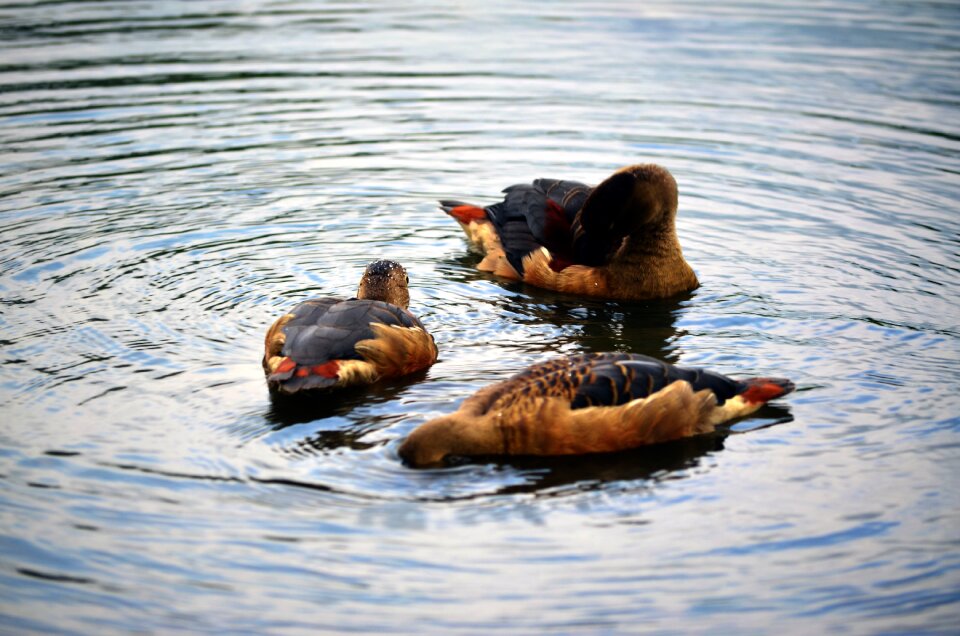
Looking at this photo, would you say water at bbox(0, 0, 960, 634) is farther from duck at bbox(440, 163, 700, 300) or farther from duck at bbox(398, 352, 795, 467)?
duck at bbox(440, 163, 700, 300)

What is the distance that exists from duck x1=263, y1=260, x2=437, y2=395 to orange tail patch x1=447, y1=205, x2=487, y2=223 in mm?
3649

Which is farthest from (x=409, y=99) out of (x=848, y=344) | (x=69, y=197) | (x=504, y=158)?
(x=848, y=344)

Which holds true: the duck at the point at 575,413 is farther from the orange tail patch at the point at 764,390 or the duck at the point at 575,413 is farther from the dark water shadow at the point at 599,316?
the dark water shadow at the point at 599,316

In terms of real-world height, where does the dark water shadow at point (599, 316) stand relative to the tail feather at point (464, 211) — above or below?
below

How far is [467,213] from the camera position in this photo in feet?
43.8

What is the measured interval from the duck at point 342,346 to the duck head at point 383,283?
62 cm

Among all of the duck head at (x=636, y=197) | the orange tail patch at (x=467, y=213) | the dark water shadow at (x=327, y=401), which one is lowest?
the dark water shadow at (x=327, y=401)

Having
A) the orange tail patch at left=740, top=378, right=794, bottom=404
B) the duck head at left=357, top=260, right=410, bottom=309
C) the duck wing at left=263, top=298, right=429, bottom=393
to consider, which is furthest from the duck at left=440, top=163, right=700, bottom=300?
the orange tail patch at left=740, top=378, right=794, bottom=404

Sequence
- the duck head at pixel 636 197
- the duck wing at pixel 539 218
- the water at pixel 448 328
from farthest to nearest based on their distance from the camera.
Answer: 1. the duck wing at pixel 539 218
2. the duck head at pixel 636 197
3. the water at pixel 448 328

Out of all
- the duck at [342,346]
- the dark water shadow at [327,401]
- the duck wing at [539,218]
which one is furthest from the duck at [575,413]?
the duck wing at [539,218]

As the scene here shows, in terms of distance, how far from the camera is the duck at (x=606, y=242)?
11.7 metres

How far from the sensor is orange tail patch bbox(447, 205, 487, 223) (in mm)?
13266

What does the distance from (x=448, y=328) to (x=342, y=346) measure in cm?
184

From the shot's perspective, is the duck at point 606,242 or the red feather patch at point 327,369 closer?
the red feather patch at point 327,369
